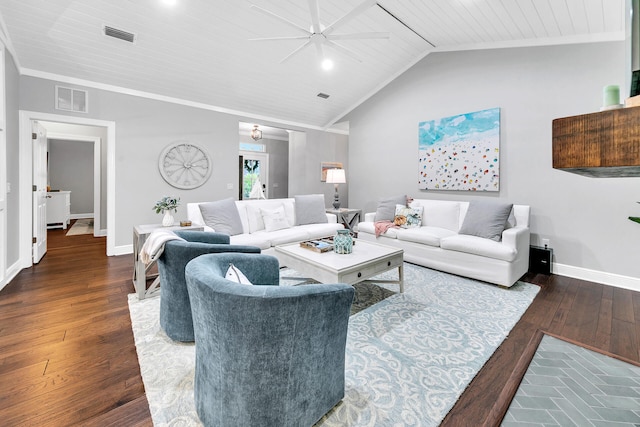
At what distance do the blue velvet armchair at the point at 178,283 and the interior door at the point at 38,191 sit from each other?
310cm

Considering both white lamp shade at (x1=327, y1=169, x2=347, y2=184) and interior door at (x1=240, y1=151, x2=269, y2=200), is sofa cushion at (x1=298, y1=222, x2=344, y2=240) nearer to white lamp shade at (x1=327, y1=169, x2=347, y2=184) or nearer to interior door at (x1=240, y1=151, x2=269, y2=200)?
white lamp shade at (x1=327, y1=169, x2=347, y2=184)

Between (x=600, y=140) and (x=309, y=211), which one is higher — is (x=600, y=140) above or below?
above

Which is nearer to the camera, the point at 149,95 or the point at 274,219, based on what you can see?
the point at 274,219

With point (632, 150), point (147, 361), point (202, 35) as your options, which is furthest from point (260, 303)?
point (202, 35)

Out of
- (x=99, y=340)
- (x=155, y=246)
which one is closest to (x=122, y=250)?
(x=99, y=340)

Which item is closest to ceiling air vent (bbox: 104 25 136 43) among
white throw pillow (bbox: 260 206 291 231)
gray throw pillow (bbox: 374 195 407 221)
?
white throw pillow (bbox: 260 206 291 231)

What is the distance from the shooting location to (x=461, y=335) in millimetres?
2213

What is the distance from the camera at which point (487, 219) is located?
3.58 metres

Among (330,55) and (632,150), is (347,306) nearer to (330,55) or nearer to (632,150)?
(632,150)

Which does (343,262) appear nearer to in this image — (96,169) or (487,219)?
(487,219)

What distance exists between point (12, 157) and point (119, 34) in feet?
5.91

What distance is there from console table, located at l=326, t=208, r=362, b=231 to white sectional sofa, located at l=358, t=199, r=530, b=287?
0.89 meters

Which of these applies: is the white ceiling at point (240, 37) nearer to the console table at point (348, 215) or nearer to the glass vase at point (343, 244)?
the console table at point (348, 215)

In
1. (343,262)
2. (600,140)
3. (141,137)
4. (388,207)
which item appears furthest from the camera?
(388,207)
